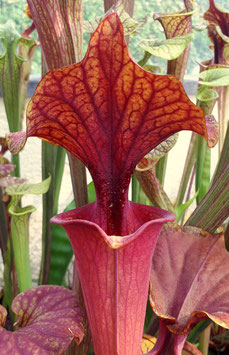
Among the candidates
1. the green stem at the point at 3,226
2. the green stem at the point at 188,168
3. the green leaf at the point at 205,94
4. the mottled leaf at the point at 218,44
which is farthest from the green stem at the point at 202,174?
the green stem at the point at 3,226

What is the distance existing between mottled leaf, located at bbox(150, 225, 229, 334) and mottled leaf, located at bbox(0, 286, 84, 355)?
8cm

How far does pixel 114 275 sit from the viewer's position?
315 millimetres

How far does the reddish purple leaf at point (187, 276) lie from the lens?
0.39 m

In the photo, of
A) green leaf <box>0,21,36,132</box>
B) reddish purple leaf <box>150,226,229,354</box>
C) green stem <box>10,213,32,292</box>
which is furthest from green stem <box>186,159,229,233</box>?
green leaf <box>0,21,36,132</box>

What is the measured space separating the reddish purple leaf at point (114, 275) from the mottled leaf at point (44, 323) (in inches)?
1.0

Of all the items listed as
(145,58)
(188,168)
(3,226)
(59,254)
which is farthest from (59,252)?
(145,58)

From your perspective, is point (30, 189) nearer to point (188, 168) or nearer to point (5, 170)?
point (5, 170)

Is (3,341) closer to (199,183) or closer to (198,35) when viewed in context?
→ (199,183)

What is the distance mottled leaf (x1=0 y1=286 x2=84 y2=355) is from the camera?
1.09ft

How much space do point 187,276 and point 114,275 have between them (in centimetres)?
13

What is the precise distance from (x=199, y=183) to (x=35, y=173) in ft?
3.54

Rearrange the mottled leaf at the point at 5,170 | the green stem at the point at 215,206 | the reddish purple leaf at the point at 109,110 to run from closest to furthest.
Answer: the reddish purple leaf at the point at 109,110, the green stem at the point at 215,206, the mottled leaf at the point at 5,170

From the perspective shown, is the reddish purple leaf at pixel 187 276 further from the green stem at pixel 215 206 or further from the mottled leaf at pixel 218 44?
the mottled leaf at pixel 218 44

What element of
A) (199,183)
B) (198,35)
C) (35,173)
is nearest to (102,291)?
(199,183)
